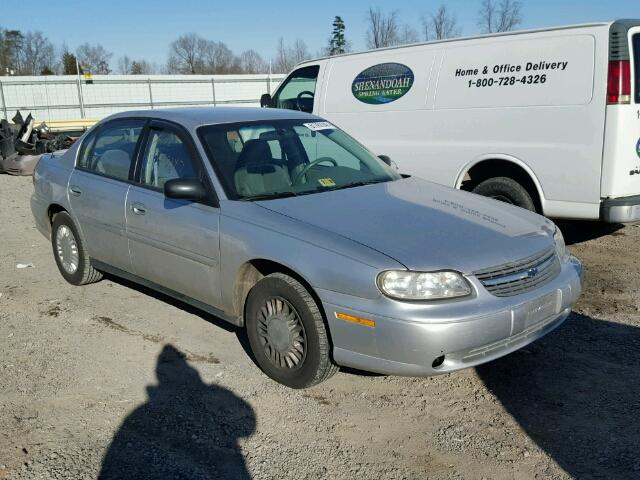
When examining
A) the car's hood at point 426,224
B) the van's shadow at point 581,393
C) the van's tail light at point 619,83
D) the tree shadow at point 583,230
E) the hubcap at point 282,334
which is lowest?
the van's shadow at point 581,393

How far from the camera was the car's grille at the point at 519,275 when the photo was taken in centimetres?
339

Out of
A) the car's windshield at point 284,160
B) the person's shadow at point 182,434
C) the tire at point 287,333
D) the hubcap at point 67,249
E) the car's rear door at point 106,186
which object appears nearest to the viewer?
the person's shadow at point 182,434

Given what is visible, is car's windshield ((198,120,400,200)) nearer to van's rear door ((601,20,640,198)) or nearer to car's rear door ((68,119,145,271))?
car's rear door ((68,119,145,271))

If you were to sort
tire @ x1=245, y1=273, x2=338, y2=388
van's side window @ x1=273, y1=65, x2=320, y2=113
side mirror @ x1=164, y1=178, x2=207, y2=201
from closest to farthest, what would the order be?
tire @ x1=245, y1=273, x2=338, y2=388 → side mirror @ x1=164, y1=178, x2=207, y2=201 → van's side window @ x1=273, y1=65, x2=320, y2=113

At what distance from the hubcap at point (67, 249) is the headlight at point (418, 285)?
3.52 m

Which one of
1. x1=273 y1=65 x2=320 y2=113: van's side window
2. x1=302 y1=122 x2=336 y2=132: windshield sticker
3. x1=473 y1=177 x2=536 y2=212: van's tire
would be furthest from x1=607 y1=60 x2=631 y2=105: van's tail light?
x1=273 y1=65 x2=320 y2=113: van's side window

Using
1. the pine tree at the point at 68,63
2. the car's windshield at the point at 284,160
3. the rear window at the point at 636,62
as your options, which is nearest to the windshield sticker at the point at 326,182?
the car's windshield at the point at 284,160

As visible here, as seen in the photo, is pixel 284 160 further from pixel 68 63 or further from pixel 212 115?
pixel 68 63

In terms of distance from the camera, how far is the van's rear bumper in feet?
19.2

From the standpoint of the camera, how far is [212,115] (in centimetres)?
485

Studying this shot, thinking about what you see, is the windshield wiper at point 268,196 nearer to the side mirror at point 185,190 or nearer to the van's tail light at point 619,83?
the side mirror at point 185,190

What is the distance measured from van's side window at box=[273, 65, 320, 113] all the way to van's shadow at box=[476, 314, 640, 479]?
5.10 metres

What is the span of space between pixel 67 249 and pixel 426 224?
364 cm

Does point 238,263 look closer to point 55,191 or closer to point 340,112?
point 55,191
